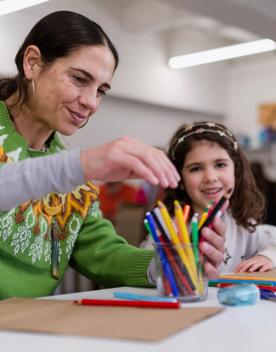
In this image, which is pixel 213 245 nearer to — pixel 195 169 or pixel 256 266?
pixel 256 266

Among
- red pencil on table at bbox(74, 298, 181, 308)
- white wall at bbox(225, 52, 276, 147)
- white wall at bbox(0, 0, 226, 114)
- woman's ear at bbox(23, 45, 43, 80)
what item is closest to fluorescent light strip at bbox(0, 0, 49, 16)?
white wall at bbox(0, 0, 226, 114)

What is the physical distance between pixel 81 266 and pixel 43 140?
0.30 metres

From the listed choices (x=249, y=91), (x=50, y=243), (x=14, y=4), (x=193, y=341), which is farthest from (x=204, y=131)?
(x=249, y=91)

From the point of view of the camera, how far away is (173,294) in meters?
0.85

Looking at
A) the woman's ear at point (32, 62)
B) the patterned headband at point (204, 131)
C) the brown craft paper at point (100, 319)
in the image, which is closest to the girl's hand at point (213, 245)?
the brown craft paper at point (100, 319)

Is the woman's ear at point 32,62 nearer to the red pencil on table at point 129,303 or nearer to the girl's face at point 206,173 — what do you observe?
the red pencil on table at point 129,303

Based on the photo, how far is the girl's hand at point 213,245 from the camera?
91 cm

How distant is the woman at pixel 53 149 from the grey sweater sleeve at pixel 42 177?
1.09ft

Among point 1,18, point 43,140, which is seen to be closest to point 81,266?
point 43,140

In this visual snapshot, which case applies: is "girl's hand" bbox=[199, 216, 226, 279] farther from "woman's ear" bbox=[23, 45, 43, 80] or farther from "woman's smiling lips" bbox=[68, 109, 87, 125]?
"woman's ear" bbox=[23, 45, 43, 80]

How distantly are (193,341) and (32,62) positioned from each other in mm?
779

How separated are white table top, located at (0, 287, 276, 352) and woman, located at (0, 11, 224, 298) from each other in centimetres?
39

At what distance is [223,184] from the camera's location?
66.9 inches

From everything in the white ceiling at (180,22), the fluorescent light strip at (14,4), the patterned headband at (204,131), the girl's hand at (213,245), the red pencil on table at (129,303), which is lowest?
the red pencil on table at (129,303)
